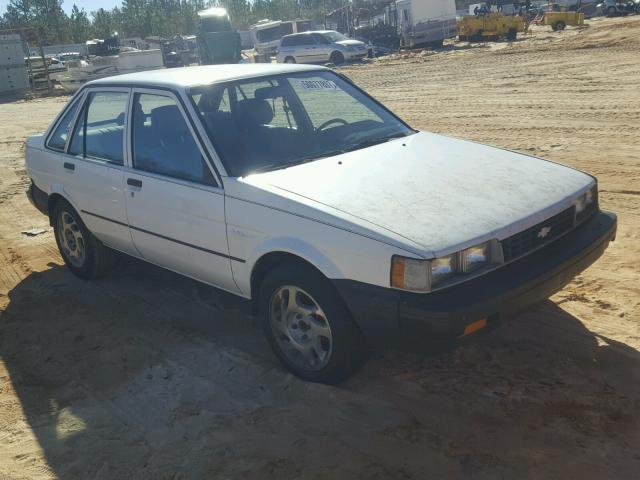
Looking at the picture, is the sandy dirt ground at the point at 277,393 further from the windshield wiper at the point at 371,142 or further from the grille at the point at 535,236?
the windshield wiper at the point at 371,142

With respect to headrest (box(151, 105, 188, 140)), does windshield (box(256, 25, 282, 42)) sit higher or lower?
higher

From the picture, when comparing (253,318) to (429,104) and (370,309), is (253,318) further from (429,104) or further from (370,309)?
(429,104)

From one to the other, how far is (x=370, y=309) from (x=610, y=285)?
7.34ft

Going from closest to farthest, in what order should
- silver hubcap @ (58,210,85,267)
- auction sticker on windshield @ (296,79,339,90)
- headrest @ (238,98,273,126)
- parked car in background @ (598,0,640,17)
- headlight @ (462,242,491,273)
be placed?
1. headlight @ (462,242,491,273)
2. headrest @ (238,98,273,126)
3. auction sticker on windshield @ (296,79,339,90)
4. silver hubcap @ (58,210,85,267)
5. parked car in background @ (598,0,640,17)

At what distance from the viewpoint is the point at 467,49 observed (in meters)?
29.1

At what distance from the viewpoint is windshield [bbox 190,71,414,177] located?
392cm

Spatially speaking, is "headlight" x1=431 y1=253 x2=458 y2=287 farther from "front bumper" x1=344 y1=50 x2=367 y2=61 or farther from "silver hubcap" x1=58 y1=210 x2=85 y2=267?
"front bumper" x1=344 y1=50 x2=367 y2=61

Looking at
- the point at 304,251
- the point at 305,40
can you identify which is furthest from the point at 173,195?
the point at 305,40

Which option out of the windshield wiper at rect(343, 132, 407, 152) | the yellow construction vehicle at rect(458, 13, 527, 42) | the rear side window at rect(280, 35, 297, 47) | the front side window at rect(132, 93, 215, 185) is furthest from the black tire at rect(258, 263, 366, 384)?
the yellow construction vehicle at rect(458, 13, 527, 42)

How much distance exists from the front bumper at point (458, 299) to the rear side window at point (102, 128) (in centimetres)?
238

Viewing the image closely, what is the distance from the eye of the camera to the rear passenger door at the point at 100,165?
15.3ft

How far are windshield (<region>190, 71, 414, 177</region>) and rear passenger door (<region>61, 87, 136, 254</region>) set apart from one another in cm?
96

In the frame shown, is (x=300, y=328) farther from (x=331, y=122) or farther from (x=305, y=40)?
(x=305, y=40)

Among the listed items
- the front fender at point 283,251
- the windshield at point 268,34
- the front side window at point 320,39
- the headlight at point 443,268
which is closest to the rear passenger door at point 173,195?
the front fender at point 283,251
